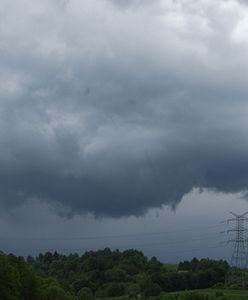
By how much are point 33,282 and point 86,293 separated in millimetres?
41635

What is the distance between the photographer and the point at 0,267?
108m

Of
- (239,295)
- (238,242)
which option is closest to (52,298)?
(238,242)

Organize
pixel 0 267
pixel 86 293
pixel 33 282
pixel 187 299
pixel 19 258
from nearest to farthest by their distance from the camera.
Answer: pixel 0 267, pixel 33 282, pixel 19 258, pixel 86 293, pixel 187 299

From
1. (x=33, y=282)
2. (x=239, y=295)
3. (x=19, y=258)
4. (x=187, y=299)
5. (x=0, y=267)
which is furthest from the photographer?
(x=187, y=299)

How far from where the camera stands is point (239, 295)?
590ft

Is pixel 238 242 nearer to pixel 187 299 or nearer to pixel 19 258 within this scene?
pixel 187 299

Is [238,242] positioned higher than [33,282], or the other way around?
[238,242]

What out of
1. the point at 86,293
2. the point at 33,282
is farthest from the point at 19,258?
the point at 86,293

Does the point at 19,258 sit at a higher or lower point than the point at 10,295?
higher

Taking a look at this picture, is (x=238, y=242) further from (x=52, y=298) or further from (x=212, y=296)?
(x=52, y=298)

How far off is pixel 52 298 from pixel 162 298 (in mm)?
71327

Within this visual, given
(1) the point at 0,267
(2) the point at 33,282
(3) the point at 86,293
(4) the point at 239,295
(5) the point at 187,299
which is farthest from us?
(5) the point at 187,299

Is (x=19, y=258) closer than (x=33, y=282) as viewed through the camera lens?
No

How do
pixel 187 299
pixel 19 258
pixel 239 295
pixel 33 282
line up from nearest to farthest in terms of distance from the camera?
1. pixel 33 282
2. pixel 19 258
3. pixel 239 295
4. pixel 187 299
